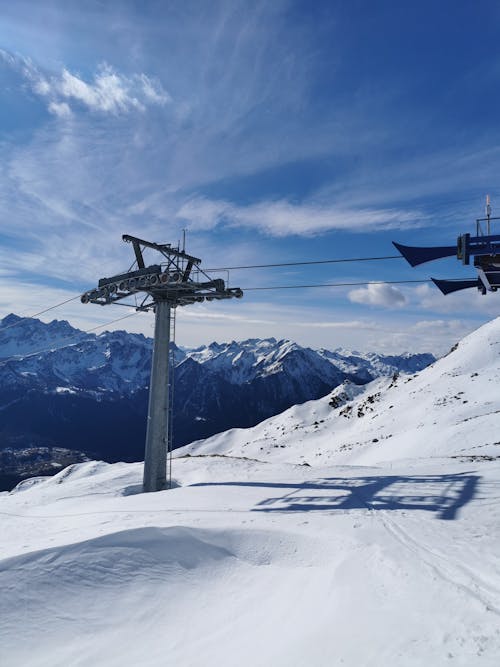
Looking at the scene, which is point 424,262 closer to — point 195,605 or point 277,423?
point 195,605

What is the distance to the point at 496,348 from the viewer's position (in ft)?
263

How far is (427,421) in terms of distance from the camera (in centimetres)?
5297

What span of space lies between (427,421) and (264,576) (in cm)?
4879

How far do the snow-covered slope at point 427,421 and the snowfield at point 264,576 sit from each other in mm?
16834

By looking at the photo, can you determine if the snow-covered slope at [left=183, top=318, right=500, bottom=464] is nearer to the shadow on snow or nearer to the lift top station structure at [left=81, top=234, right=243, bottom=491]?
the shadow on snow

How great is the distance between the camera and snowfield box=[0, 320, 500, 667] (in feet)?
21.6

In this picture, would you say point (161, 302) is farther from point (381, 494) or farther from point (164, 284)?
point (381, 494)

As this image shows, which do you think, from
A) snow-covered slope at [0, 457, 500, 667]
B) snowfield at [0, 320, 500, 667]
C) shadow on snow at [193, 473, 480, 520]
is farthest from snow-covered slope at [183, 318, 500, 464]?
snow-covered slope at [0, 457, 500, 667]

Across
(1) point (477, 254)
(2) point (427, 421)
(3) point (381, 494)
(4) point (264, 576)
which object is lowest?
(2) point (427, 421)

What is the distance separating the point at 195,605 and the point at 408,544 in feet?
17.2

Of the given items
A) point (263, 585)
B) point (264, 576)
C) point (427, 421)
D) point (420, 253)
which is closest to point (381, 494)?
point (264, 576)

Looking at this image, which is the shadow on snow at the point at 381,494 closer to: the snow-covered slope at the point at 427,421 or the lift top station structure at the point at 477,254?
the lift top station structure at the point at 477,254

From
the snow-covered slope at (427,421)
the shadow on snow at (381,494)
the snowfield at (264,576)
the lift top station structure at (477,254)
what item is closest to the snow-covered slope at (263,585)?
the snowfield at (264,576)

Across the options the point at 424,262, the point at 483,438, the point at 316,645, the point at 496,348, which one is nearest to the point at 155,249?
the point at 424,262
